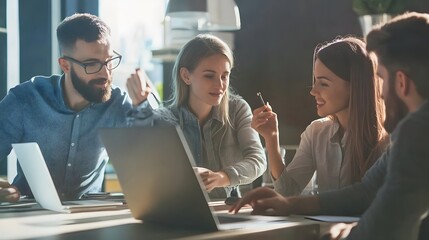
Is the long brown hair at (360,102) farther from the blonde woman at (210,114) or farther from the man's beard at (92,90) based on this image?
the man's beard at (92,90)

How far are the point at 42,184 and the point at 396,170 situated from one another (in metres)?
0.88

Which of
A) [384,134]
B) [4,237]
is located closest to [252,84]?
[384,134]

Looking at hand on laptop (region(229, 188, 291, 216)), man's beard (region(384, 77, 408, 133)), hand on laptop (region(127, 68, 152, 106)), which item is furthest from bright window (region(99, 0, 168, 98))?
man's beard (region(384, 77, 408, 133))

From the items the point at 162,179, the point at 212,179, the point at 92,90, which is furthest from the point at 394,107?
the point at 92,90

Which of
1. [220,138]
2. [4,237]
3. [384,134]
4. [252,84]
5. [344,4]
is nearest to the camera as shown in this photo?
[4,237]

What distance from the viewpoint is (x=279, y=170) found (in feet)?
7.20

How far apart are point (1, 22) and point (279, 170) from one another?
1.68 meters

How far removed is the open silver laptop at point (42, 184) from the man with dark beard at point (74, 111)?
2.18 ft

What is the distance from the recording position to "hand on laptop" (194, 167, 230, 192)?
2.01m

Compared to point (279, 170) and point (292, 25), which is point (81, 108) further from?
point (292, 25)

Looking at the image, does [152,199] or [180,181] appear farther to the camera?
[152,199]

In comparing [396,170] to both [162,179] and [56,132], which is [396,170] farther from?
[56,132]

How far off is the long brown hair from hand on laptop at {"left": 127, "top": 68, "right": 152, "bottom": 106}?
2.17 feet

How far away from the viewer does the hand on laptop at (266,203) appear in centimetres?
159
